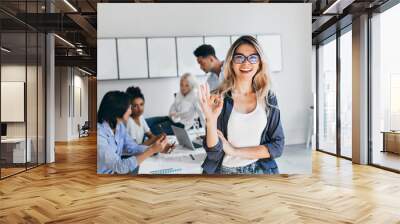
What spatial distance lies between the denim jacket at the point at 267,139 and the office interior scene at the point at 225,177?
0.19m

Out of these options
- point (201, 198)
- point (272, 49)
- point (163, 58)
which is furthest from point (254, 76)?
point (201, 198)

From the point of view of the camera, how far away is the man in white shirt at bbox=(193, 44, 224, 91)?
20.6 ft

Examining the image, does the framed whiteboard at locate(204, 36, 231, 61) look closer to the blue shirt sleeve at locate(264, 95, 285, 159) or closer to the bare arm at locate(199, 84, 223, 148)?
the bare arm at locate(199, 84, 223, 148)

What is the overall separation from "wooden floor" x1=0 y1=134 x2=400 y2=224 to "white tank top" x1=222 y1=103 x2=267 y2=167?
62 cm

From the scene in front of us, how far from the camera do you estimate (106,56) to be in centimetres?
624

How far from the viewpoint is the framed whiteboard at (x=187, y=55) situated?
20.6 ft

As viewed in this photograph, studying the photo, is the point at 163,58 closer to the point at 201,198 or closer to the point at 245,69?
the point at 245,69

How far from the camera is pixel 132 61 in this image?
6.23 m

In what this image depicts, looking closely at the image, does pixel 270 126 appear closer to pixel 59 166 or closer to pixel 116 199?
pixel 116 199

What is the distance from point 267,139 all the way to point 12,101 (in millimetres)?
4328

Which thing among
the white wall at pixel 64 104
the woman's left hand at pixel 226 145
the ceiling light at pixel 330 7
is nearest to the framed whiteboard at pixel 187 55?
the woman's left hand at pixel 226 145

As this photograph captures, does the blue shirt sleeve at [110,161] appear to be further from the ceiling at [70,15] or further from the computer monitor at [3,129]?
the ceiling at [70,15]

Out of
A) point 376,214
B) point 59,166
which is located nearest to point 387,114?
point 376,214

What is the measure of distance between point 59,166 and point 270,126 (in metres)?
4.40
